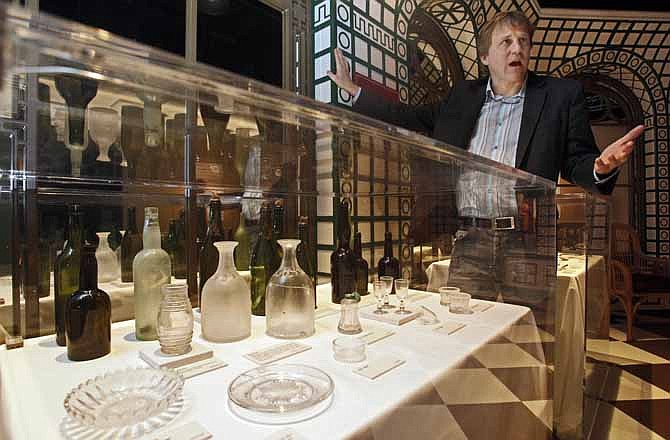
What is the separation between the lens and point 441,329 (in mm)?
901

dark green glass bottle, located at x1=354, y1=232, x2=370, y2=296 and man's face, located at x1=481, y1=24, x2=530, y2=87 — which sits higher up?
man's face, located at x1=481, y1=24, x2=530, y2=87

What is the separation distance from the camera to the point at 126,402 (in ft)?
1.85

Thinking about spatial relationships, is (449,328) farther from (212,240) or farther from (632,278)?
(632,278)

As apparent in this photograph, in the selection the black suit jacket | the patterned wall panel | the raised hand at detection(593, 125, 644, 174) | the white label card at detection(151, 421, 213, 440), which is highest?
the patterned wall panel

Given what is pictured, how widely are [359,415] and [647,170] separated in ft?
16.2

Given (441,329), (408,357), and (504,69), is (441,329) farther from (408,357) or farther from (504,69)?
(504,69)

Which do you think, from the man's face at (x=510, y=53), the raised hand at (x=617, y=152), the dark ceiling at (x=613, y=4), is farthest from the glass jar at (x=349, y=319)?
the dark ceiling at (x=613, y=4)

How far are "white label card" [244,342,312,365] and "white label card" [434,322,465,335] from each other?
0.31 metres

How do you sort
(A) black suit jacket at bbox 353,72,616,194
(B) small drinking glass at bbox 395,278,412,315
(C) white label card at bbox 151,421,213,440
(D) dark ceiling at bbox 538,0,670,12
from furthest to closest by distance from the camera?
(D) dark ceiling at bbox 538,0,670,12 < (A) black suit jacket at bbox 353,72,616,194 < (B) small drinking glass at bbox 395,278,412,315 < (C) white label card at bbox 151,421,213,440

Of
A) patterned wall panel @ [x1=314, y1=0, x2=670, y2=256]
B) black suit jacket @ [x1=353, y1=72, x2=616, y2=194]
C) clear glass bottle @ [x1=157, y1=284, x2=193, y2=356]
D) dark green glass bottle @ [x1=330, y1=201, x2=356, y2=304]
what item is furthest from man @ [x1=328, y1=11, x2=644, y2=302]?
patterned wall panel @ [x1=314, y1=0, x2=670, y2=256]

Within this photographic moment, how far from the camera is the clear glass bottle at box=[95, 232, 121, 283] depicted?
110 cm

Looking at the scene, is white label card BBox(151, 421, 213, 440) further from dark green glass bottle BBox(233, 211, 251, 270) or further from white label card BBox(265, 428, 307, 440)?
dark green glass bottle BBox(233, 211, 251, 270)

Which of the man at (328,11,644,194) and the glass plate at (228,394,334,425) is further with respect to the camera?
the man at (328,11,644,194)

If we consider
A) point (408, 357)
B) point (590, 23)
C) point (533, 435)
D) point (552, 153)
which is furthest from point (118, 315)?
point (590, 23)
